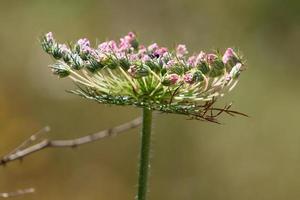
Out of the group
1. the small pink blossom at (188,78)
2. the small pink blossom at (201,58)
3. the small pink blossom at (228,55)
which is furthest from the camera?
the small pink blossom at (228,55)

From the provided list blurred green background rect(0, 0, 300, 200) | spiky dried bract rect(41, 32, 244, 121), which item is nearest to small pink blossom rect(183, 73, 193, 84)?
spiky dried bract rect(41, 32, 244, 121)

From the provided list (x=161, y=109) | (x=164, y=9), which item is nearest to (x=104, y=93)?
(x=161, y=109)

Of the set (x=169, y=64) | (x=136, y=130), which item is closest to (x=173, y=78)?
(x=169, y=64)

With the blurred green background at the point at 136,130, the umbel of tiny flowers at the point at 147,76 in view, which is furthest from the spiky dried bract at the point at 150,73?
the blurred green background at the point at 136,130

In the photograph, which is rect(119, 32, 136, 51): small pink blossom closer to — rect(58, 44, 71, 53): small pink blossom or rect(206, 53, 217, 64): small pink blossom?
rect(58, 44, 71, 53): small pink blossom

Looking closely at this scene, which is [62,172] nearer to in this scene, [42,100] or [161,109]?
[42,100]

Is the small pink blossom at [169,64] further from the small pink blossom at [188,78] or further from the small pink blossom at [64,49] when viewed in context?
the small pink blossom at [64,49]

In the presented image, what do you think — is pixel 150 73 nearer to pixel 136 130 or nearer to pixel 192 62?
pixel 192 62
